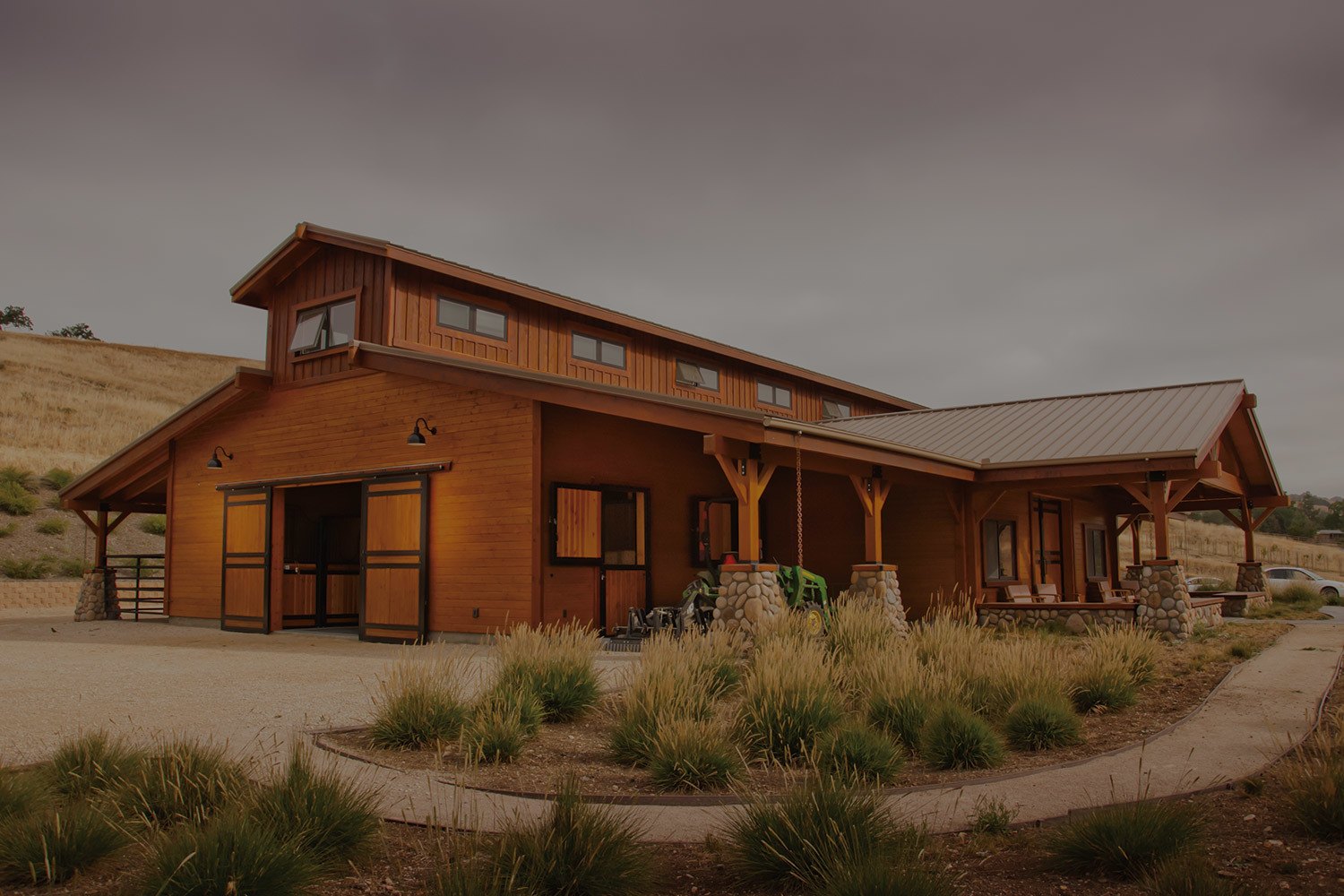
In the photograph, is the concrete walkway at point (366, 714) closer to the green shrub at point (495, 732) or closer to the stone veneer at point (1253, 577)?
the green shrub at point (495, 732)

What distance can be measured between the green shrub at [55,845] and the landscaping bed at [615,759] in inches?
58.2

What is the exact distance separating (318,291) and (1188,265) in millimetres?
17008

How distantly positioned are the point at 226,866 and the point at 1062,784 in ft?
13.9

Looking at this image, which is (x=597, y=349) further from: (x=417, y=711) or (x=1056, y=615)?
(x=417, y=711)

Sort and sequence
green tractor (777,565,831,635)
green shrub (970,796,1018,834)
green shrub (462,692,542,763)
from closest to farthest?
green shrub (970,796,1018,834)
green shrub (462,692,542,763)
green tractor (777,565,831,635)

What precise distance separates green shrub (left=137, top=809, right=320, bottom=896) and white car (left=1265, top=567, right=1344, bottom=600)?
87.1ft

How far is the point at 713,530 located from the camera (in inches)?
601

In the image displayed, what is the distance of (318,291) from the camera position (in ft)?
51.7

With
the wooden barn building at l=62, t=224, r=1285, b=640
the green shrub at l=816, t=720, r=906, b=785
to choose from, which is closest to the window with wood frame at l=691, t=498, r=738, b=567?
the wooden barn building at l=62, t=224, r=1285, b=640

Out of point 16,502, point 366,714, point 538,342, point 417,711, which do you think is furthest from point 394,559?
point 16,502

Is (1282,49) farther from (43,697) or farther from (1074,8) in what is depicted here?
(43,697)

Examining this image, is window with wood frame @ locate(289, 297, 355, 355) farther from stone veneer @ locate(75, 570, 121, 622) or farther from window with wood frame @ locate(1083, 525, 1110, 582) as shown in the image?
window with wood frame @ locate(1083, 525, 1110, 582)

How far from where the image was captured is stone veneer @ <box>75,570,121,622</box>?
19.0 meters

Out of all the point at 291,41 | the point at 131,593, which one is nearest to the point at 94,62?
the point at 291,41
